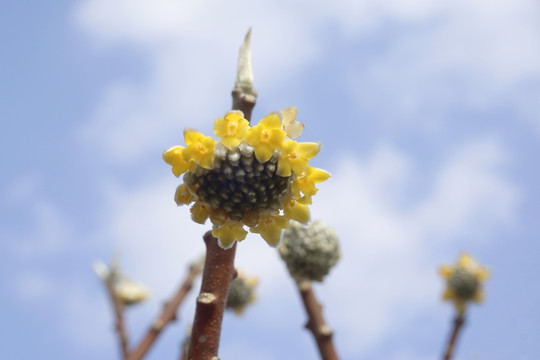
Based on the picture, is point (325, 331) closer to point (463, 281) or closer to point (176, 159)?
point (176, 159)

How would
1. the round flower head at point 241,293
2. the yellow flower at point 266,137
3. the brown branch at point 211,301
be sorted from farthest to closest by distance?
the round flower head at point 241,293 < the brown branch at point 211,301 < the yellow flower at point 266,137

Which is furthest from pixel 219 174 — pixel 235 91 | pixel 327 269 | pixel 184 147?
pixel 327 269

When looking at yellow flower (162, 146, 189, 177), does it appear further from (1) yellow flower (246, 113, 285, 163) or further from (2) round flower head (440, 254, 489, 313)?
(2) round flower head (440, 254, 489, 313)

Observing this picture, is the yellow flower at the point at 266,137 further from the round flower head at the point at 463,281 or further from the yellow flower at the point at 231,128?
the round flower head at the point at 463,281

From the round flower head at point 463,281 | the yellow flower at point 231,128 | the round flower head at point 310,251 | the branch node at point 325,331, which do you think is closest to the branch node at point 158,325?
the round flower head at point 310,251

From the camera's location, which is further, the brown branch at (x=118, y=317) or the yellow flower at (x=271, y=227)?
the brown branch at (x=118, y=317)

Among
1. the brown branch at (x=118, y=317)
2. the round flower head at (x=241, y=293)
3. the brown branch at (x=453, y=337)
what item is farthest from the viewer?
the brown branch at (x=118, y=317)

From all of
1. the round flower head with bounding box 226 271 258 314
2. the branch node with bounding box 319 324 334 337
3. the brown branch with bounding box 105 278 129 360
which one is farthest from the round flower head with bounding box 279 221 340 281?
the brown branch with bounding box 105 278 129 360

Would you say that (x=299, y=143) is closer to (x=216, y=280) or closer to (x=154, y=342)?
(x=216, y=280)
